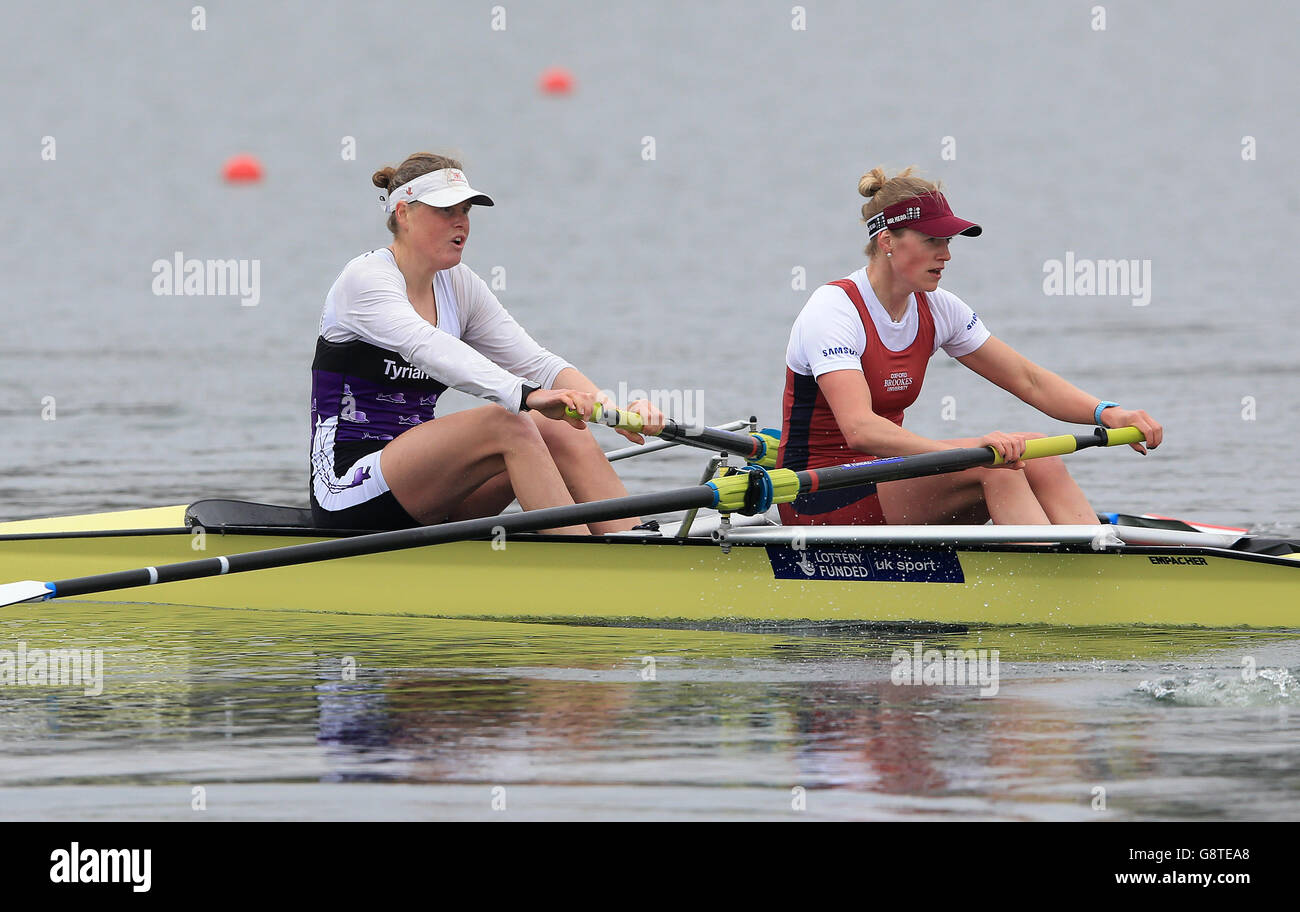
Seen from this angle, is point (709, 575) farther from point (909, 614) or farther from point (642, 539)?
point (909, 614)

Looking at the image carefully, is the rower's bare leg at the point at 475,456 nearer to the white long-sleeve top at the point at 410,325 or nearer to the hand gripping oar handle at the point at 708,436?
the white long-sleeve top at the point at 410,325

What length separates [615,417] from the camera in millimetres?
7664

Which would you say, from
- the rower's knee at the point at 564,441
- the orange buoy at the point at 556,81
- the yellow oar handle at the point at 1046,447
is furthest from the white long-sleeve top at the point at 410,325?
the orange buoy at the point at 556,81

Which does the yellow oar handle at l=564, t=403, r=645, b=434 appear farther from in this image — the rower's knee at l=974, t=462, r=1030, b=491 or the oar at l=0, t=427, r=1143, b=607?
the rower's knee at l=974, t=462, r=1030, b=491

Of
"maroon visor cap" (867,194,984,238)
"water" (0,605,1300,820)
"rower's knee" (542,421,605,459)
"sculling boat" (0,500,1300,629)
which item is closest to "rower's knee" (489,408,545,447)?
"rower's knee" (542,421,605,459)

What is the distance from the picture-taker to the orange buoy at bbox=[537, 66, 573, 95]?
55919 mm

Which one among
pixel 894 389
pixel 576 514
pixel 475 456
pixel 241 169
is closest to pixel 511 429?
pixel 475 456

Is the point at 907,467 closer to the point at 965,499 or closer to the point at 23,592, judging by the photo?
the point at 965,499

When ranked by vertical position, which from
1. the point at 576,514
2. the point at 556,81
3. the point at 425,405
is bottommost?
the point at 576,514

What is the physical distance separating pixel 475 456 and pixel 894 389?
1.65 meters

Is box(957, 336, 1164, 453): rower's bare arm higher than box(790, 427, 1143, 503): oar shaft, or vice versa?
box(957, 336, 1164, 453): rower's bare arm

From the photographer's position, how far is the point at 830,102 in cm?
5072

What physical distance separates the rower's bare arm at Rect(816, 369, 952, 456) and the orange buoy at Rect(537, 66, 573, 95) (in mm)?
48362

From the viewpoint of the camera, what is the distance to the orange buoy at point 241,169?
38.8 meters
